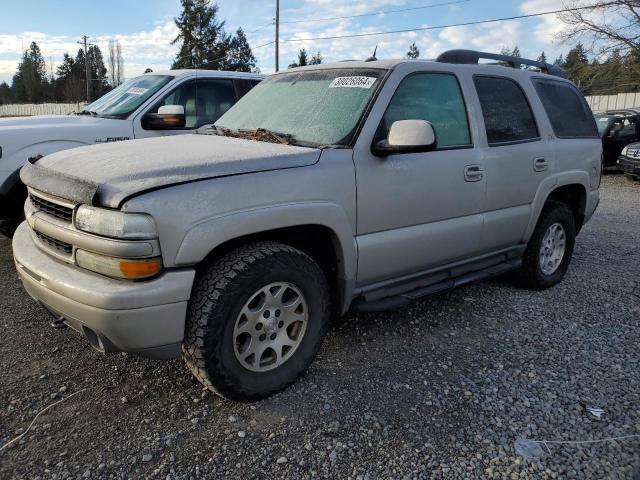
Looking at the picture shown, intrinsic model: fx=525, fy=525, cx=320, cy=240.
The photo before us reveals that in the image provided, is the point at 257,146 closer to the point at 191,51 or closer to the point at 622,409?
the point at 622,409

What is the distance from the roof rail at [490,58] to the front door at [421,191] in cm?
25

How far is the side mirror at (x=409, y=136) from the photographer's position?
3.00 meters

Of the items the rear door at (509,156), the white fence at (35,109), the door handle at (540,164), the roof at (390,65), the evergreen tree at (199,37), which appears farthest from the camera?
the evergreen tree at (199,37)

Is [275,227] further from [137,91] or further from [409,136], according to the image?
[137,91]

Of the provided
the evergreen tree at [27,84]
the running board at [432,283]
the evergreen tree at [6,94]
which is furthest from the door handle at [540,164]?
the evergreen tree at [6,94]

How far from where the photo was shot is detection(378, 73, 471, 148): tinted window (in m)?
3.36

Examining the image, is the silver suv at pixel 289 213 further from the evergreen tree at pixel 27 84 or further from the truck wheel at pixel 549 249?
the evergreen tree at pixel 27 84

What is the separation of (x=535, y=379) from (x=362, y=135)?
5.86ft

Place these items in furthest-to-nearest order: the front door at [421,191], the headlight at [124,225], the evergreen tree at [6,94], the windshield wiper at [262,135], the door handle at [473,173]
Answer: the evergreen tree at [6,94] < the door handle at [473,173] < the windshield wiper at [262,135] < the front door at [421,191] < the headlight at [124,225]

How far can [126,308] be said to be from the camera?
2.33 meters

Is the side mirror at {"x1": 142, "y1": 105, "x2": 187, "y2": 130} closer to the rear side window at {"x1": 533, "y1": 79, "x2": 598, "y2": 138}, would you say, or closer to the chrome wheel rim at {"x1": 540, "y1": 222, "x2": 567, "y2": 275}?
the rear side window at {"x1": 533, "y1": 79, "x2": 598, "y2": 138}

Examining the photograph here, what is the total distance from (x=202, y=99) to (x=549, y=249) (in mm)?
3998

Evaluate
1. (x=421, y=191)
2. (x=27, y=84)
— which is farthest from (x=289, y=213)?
(x=27, y=84)

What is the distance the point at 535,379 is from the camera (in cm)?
314
